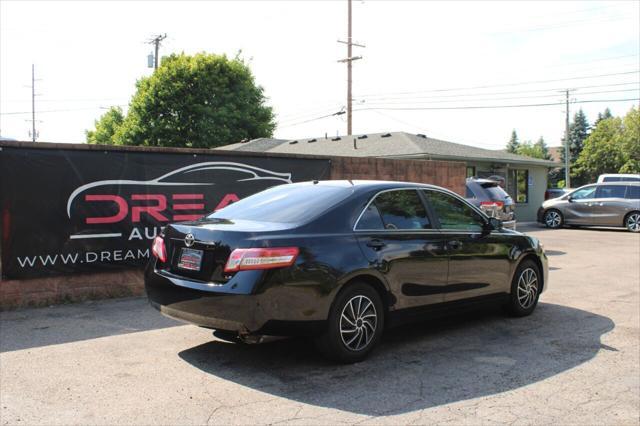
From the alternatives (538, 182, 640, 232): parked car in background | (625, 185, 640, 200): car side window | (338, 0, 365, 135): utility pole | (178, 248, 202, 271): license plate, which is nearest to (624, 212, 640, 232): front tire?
(538, 182, 640, 232): parked car in background

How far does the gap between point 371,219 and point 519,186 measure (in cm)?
2317

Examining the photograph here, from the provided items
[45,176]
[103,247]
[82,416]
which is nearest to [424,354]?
[82,416]

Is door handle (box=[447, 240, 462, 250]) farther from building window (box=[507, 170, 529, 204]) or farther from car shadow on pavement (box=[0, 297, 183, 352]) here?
building window (box=[507, 170, 529, 204])

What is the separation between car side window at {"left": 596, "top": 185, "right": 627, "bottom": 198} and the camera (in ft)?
67.2

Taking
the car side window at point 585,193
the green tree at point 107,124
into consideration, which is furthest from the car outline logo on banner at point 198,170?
the green tree at point 107,124

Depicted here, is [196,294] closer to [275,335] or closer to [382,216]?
[275,335]

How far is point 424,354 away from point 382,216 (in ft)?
4.28

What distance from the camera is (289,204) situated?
17.5 feet

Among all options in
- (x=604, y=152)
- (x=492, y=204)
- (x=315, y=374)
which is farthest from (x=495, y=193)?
(x=604, y=152)

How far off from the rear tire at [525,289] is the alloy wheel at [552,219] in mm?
16026

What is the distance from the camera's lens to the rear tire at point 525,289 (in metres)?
6.58

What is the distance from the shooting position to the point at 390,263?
201 inches

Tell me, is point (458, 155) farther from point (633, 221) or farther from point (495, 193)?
point (495, 193)

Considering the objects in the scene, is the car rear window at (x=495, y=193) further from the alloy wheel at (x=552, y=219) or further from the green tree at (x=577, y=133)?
the green tree at (x=577, y=133)
